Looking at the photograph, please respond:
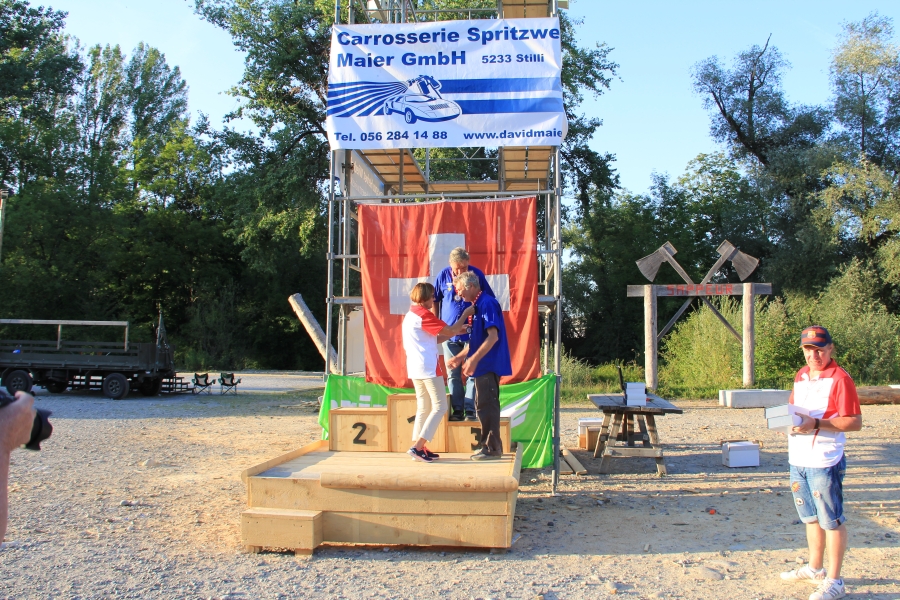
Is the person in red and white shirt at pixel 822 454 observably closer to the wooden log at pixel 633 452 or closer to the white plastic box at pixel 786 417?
the white plastic box at pixel 786 417

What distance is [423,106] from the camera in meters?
8.16

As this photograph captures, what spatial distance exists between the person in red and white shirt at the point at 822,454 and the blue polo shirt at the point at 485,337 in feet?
7.88

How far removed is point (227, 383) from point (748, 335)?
1363 cm

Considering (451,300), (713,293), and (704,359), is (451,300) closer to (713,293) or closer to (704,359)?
(713,293)

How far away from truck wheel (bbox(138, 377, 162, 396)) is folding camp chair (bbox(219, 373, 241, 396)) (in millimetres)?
1580

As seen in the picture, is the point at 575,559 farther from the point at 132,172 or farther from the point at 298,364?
the point at 132,172

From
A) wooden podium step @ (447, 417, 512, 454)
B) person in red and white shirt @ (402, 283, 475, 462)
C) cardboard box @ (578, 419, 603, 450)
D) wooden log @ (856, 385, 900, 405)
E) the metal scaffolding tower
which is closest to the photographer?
person in red and white shirt @ (402, 283, 475, 462)

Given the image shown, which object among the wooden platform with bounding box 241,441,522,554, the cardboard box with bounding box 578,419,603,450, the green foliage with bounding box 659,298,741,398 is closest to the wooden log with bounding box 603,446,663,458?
the cardboard box with bounding box 578,419,603,450

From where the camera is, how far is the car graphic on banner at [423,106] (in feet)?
26.7

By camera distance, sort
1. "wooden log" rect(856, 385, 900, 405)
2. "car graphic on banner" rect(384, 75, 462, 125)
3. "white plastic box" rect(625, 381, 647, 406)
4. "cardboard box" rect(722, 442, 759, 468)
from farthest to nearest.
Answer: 1. "wooden log" rect(856, 385, 900, 405)
2. "cardboard box" rect(722, 442, 759, 468)
3. "white plastic box" rect(625, 381, 647, 406)
4. "car graphic on banner" rect(384, 75, 462, 125)

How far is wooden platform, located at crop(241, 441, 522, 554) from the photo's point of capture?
508cm

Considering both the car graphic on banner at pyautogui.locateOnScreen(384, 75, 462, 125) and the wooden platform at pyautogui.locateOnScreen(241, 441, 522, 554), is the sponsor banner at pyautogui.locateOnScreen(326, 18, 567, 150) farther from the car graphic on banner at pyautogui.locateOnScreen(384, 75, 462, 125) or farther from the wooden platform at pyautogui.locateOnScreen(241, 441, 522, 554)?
the wooden platform at pyautogui.locateOnScreen(241, 441, 522, 554)

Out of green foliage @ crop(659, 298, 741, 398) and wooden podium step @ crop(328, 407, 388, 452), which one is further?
green foliage @ crop(659, 298, 741, 398)

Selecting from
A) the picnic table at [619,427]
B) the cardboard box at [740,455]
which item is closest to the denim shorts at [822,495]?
the picnic table at [619,427]
